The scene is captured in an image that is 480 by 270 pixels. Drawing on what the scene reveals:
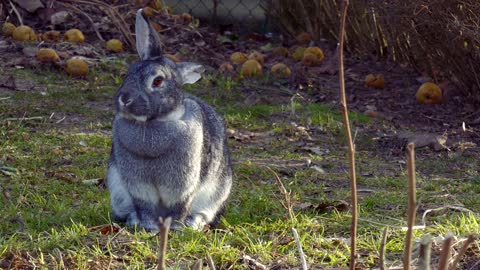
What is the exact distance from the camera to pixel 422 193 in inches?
203

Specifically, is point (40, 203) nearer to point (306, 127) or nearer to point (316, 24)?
point (306, 127)

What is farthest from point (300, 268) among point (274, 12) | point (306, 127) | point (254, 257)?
point (274, 12)

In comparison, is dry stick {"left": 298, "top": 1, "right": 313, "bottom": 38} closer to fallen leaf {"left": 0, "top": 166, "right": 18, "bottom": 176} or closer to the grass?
the grass

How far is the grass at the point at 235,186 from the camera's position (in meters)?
3.88

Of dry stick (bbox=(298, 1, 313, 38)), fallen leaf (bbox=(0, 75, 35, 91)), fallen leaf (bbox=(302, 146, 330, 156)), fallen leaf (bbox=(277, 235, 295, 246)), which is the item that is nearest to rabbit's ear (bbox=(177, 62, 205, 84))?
fallen leaf (bbox=(277, 235, 295, 246))

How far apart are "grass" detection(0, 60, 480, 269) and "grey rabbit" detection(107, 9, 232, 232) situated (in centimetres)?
16

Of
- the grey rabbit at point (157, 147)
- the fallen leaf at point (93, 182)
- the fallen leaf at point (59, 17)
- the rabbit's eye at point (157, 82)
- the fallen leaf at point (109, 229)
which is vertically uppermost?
the rabbit's eye at point (157, 82)

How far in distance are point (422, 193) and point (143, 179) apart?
1.75m

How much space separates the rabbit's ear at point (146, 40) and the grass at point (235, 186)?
81cm

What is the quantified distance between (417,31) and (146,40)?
361 cm

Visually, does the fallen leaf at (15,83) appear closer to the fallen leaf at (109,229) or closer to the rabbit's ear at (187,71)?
the rabbit's ear at (187,71)

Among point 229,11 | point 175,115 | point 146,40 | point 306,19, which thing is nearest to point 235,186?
point 175,115

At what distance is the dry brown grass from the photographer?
669cm

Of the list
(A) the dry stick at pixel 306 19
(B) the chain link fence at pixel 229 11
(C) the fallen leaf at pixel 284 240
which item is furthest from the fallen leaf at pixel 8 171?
(B) the chain link fence at pixel 229 11
